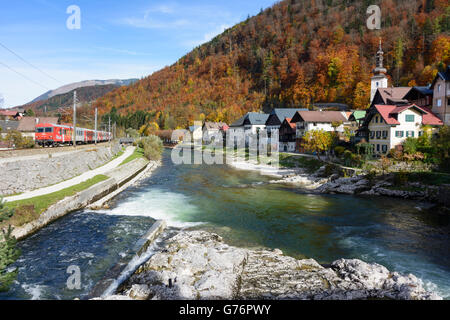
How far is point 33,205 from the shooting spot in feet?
57.2

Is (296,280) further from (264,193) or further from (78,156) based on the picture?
(78,156)

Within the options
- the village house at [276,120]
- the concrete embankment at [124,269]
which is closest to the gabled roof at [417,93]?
the village house at [276,120]

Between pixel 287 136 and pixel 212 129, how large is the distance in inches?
2054

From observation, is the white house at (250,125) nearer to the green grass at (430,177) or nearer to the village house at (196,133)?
the village house at (196,133)

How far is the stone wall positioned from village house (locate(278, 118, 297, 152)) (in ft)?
137

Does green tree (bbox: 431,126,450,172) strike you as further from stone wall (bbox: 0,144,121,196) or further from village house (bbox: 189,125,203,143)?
village house (bbox: 189,125,203,143)

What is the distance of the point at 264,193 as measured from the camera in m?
30.3

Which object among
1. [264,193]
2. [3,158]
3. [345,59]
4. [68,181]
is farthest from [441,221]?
[345,59]

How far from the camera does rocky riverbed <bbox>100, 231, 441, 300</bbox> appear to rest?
10.1 m

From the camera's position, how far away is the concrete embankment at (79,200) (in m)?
16.4

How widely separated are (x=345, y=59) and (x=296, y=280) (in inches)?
4110

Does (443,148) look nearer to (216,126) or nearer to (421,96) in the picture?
(421,96)

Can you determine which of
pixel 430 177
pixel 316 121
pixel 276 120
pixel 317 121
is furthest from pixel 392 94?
pixel 276 120

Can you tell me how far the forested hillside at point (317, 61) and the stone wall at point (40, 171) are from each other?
73.7 metres
